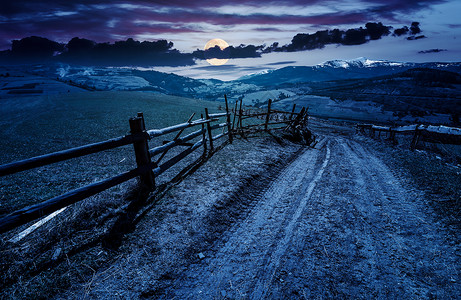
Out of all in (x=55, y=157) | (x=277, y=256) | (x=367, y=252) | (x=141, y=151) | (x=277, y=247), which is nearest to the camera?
(x=55, y=157)

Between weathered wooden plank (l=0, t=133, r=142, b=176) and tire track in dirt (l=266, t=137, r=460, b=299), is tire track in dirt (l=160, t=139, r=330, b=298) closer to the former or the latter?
tire track in dirt (l=266, t=137, r=460, b=299)

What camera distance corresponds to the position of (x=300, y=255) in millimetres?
3678

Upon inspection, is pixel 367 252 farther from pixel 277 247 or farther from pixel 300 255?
pixel 277 247

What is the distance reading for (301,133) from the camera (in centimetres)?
1521

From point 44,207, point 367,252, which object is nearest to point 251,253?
point 367,252

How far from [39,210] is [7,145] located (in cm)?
1413

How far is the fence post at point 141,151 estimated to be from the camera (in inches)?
188

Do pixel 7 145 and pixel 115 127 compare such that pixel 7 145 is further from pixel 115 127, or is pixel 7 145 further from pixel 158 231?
pixel 158 231

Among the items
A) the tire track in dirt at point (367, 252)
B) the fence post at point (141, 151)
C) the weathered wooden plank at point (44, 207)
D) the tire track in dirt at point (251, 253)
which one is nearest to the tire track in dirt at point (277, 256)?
the tire track in dirt at point (251, 253)

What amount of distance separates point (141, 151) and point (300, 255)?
13.4 feet

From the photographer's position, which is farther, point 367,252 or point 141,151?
point 141,151

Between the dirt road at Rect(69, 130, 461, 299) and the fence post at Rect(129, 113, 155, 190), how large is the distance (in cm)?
127

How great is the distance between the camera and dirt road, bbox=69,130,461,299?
9.91 ft

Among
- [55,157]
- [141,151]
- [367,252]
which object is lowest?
[367,252]
